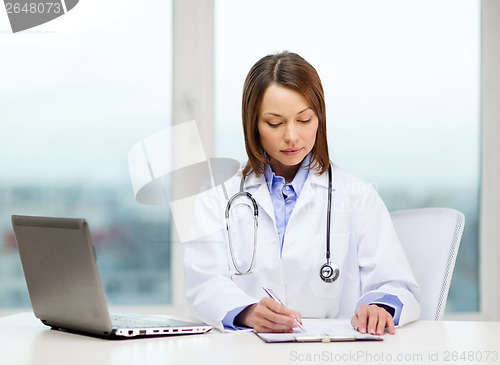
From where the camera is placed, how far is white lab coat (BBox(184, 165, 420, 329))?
170 centimetres

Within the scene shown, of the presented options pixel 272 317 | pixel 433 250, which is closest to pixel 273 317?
pixel 272 317

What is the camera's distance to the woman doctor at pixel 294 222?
1.70m

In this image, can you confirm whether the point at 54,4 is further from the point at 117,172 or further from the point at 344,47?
the point at 344,47

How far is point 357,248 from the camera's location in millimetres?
1804

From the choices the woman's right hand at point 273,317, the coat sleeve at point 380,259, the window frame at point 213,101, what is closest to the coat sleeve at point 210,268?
the woman's right hand at point 273,317

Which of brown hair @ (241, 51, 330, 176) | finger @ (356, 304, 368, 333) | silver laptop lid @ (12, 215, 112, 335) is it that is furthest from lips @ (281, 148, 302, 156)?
silver laptop lid @ (12, 215, 112, 335)

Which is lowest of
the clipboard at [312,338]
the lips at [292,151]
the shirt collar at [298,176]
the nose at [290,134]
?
the clipboard at [312,338]

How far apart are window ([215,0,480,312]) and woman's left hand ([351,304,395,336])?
1.59 meters

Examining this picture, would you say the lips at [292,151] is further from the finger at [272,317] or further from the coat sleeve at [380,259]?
the finger at [272,317]

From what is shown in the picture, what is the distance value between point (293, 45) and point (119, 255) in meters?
1.25

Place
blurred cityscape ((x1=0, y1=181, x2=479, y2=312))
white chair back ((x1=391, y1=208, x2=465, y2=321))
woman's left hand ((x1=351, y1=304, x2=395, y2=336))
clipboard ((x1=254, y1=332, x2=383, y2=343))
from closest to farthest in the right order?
clipboard ((x1=254, y1=332, x2=383, y2=343)) → woman's left hand ((x1=351, y1=304, x2=395, y2=336)) → white chair back ((x1=391, y1=208, x2=465, y2=321)) → blurred cityscape ((x1=0, y1=181, x2=479, y2=312))

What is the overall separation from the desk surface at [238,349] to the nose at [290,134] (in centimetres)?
60

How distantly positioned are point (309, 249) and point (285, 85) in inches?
18.4

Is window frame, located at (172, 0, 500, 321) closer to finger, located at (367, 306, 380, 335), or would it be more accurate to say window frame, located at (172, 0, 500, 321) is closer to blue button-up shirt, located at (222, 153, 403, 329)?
blue button-up shirt, located at (222, 153, 403, 329)
